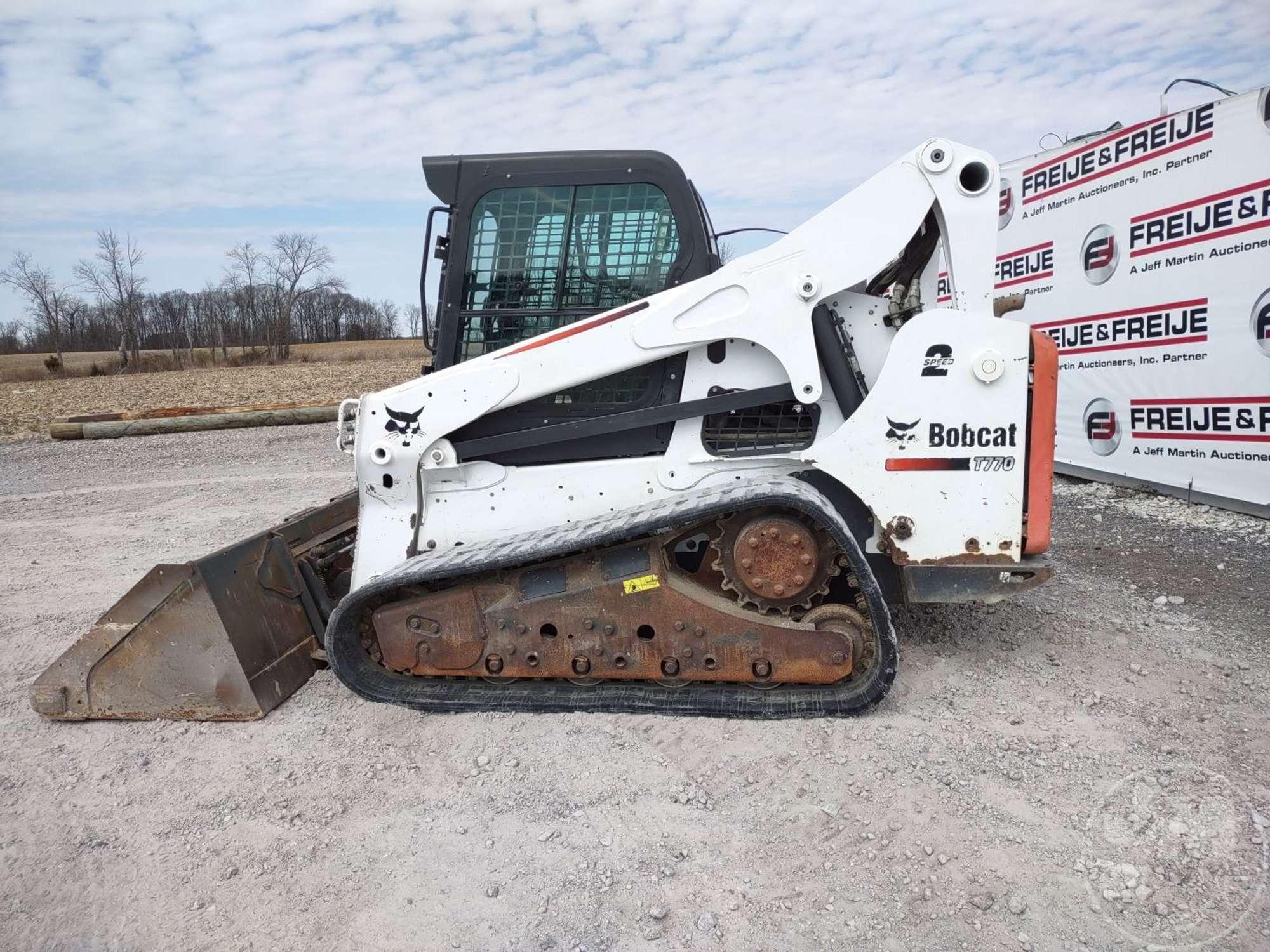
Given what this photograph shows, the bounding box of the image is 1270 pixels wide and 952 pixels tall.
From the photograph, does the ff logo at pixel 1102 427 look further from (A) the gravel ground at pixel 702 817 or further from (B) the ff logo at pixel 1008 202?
(A) the gravel ground at pixel 702 817

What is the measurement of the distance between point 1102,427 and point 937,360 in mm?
5475

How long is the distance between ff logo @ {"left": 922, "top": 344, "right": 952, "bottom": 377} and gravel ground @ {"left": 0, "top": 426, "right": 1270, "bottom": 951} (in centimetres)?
135

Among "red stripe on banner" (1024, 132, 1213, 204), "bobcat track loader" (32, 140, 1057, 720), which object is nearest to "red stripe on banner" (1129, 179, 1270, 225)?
"red stripe on banner" (1024, 132, 1213, 204)

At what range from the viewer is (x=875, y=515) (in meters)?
3.63

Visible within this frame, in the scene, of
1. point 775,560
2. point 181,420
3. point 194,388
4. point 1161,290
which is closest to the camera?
point 775,560

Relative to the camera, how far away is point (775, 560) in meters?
3.43

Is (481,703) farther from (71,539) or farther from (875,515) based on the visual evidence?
(71,539)

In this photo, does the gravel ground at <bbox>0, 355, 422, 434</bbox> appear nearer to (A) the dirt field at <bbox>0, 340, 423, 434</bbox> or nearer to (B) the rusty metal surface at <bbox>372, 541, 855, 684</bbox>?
(A) the dirt field at <bbox>0, 340, 423, 434</bbox>

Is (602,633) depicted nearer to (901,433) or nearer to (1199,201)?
(901,433)

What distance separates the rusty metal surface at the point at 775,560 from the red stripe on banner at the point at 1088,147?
19.6 ft

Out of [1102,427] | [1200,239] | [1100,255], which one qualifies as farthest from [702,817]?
[1100,255]

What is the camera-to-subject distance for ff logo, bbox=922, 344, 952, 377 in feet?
11.6

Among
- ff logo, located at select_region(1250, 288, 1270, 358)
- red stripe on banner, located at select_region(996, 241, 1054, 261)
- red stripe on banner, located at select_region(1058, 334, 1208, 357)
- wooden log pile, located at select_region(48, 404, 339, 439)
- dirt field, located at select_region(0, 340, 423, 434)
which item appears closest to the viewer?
ff logo, located at select_region(1250, 288, 1270, 358)

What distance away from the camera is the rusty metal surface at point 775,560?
3.41 meters
